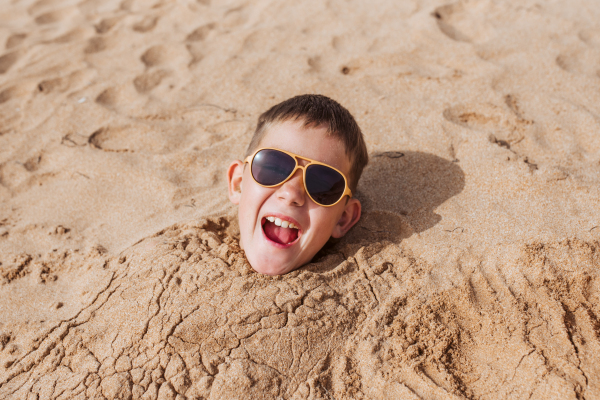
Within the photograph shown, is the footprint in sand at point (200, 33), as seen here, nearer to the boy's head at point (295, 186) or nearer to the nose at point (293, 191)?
the boy's head at point (295, 186)

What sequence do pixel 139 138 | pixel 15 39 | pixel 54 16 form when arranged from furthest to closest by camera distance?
pixel 54 16 < pixel 15 39 < pixel 139 138

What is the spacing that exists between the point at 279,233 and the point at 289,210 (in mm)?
190

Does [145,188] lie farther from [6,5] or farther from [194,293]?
[6,5]

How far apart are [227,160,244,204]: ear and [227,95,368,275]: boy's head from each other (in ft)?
0.40

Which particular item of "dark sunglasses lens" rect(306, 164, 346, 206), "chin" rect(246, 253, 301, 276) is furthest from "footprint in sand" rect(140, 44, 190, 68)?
"chin" rect(246, 253, 301, 276)

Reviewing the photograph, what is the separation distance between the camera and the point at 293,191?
2160 mm

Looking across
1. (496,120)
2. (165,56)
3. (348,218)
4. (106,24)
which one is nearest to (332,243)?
(348,218)

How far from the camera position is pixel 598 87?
10.7 feet

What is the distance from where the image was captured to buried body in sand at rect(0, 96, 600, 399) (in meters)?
1.81

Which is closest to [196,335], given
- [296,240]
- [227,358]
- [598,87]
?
[227,358]

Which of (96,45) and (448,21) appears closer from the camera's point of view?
(448,21)

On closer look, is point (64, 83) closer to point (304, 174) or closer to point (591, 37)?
point (304, 174)

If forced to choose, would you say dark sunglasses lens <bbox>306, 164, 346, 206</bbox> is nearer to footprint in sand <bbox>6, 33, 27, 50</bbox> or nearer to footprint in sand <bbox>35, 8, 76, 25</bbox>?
footprint in sand <bbox>6, 33, 27, 50</bbox>

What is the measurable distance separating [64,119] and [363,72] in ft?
7.83
